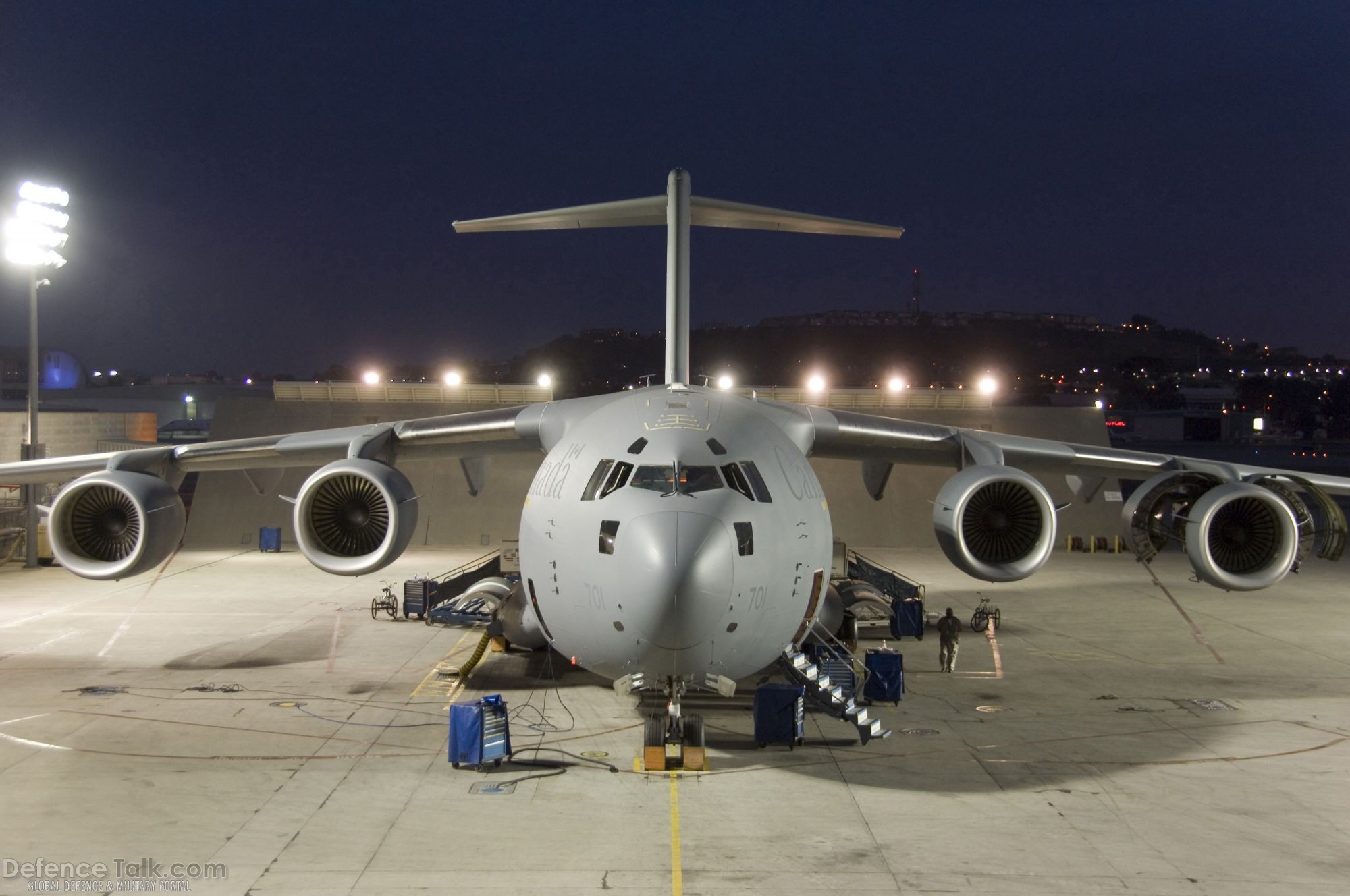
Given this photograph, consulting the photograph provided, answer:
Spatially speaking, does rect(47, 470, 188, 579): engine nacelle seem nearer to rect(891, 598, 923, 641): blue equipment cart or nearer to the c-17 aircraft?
the c-17 aircraft

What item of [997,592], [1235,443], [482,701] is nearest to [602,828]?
[482,701]

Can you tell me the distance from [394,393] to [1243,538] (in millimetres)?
30507

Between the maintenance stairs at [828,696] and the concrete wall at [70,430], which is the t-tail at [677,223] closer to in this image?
the maintenance stairs at [828,696]

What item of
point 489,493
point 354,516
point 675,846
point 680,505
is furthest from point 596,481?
point 489,493

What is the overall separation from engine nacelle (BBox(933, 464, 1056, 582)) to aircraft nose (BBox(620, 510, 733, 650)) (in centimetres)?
416

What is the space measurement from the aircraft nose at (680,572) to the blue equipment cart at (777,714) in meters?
2.58

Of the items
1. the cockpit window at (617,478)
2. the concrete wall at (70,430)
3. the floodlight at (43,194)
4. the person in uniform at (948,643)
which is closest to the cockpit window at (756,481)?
the cockpit window at (617,478)

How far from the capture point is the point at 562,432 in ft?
45.6

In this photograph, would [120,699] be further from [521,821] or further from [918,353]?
[918,353]

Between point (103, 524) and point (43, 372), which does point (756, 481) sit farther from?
point (43, 372)

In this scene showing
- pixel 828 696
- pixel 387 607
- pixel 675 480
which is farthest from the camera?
pixel 387 607

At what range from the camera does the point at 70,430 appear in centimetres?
3578

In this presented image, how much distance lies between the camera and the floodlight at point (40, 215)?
1032 inches

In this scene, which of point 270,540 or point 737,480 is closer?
point 737,480
